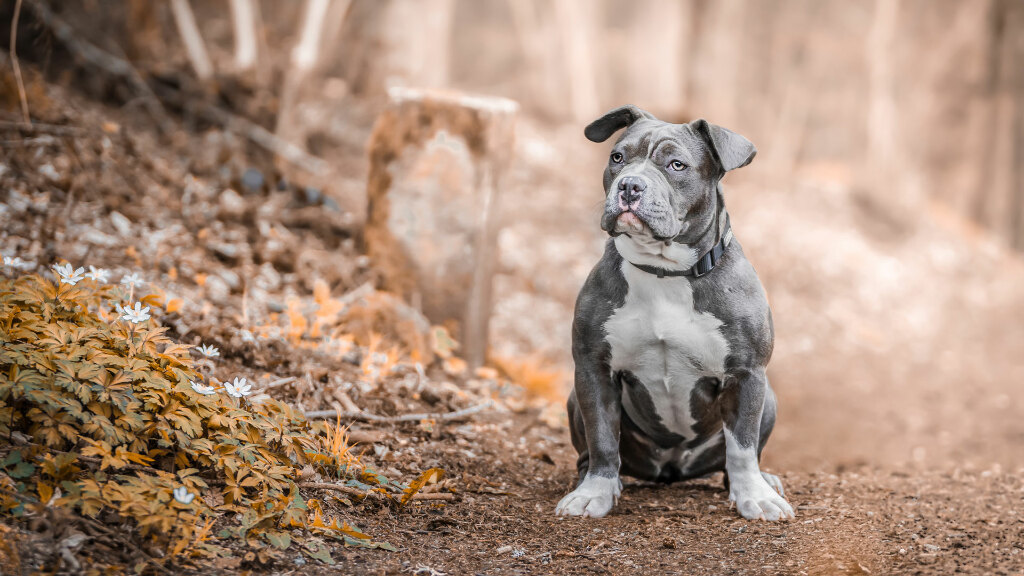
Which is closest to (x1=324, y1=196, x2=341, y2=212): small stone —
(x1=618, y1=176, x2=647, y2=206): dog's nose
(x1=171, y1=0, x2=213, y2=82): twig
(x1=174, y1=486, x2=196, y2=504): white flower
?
(x1=171, y1=0, x2=213, y2=82): twig

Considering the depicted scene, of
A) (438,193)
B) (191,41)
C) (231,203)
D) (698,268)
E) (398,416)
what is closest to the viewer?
(698,268)

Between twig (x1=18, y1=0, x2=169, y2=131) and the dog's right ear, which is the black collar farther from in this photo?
twig (x1=18, y1=0, x2=169, y2=131)

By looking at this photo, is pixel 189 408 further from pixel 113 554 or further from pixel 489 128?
pixel 489 128

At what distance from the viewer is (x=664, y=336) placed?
141 inches

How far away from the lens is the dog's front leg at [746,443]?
360 cm

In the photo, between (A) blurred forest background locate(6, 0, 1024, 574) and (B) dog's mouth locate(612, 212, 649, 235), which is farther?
(A) blurred forest background locate(6, 0, 1024, 574)

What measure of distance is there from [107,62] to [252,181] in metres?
1.92

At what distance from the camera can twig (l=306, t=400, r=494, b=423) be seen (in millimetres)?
3913

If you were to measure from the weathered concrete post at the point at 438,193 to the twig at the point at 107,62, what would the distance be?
8.25 ft

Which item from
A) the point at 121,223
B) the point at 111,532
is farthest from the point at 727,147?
the point at 121,223

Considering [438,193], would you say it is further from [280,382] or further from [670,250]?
[670,250]

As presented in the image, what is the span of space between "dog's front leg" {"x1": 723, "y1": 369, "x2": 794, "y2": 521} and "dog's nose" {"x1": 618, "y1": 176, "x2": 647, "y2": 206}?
87 centimetres

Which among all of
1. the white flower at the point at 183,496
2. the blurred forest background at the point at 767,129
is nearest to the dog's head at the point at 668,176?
the white flower at the point at 183,496

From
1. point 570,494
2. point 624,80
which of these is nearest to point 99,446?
point 570,494
